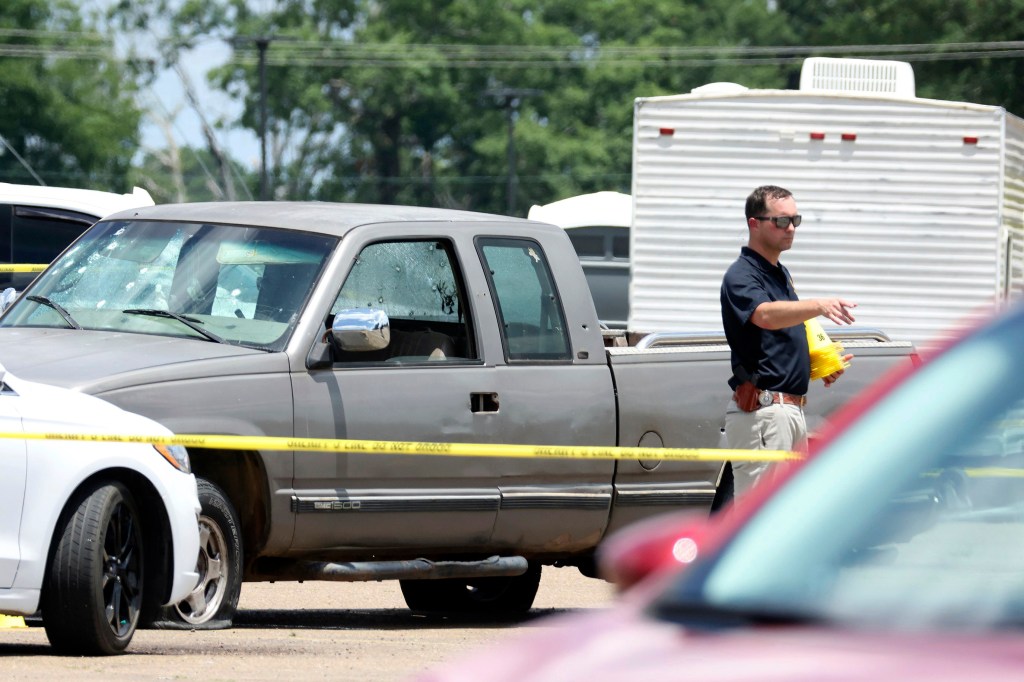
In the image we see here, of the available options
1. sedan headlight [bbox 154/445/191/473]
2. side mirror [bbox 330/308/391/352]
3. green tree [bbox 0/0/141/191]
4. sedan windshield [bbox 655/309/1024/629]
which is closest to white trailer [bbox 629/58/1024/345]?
side mirror [bbox 330/308/391/352]


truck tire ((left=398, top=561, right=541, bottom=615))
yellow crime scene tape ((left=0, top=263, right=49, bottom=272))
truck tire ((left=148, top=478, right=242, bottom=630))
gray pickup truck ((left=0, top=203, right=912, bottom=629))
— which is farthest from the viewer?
yellow crime scene tape ((left=0, top=263, right=49, bottom=272))

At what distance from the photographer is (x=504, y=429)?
8.62 meters

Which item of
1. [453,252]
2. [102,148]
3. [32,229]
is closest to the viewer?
[453,252]

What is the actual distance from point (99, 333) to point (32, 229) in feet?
19.6

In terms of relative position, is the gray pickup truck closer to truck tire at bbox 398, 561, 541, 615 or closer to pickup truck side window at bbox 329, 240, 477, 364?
pickup truck side window at bbox 329, 240, 477, 364

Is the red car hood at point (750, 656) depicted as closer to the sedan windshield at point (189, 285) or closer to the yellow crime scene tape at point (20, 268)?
the sedan windshield at point (189, 285)

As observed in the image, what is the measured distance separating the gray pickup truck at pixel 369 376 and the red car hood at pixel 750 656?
5082 mm

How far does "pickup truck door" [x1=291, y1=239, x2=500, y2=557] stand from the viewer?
816 cm

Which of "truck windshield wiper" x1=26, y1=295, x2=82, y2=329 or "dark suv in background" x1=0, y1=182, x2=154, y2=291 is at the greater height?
"dark suv in background" x1=0, y1=182, x2=154, y2=291

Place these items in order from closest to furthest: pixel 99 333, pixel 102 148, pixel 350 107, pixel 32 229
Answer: pixel 99 333
pixel 32 229
pixel 102 148
pixel 350 107

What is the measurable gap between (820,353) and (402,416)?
1.76 m

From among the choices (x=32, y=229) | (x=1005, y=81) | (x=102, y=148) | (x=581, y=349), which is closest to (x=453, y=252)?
(x=581, y=349)

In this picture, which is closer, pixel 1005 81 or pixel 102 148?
pixel 1005 81

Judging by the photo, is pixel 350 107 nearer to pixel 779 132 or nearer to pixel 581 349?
pixel 779 132
